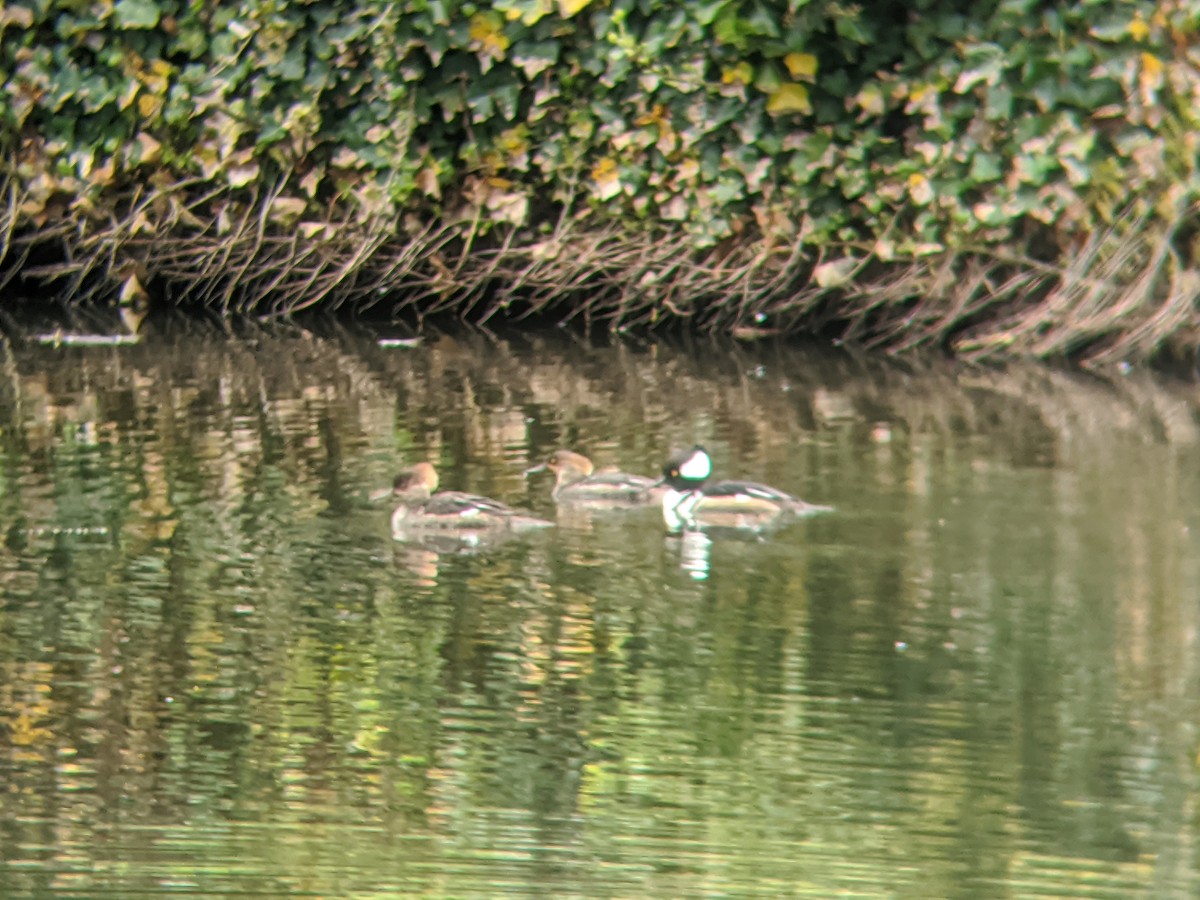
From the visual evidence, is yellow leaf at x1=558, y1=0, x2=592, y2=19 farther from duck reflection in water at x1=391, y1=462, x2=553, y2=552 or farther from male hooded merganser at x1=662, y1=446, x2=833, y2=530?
duck reflection in water at x1=391, y1=462, x2=553, y2=552

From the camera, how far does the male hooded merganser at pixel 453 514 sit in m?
9.07

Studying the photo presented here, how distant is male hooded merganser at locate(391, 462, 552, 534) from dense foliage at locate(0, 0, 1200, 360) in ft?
16.8

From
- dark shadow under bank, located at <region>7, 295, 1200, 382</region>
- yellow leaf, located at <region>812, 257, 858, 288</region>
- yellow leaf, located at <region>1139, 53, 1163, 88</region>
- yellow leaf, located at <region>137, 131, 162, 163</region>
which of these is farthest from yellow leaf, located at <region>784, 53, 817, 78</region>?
yellow leaf, located at <region>137, 131, 162, 163</region>

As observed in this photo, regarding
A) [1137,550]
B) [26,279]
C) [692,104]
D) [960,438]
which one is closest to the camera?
[1137,550]

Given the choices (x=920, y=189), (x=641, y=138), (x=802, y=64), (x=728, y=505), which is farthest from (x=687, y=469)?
(x=641, y=138)

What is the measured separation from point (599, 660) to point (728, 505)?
2144 millimetres

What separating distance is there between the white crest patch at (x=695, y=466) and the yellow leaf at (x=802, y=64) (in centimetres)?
444

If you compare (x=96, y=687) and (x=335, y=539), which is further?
(x=335, y=539)

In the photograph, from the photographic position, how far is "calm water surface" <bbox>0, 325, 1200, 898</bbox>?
18.3ft

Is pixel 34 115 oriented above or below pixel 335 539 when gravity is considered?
above

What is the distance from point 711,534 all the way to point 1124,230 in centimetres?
533

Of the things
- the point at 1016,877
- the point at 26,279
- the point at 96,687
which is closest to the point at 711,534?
the point at 96,687

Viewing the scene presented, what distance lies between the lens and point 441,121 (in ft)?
49.0

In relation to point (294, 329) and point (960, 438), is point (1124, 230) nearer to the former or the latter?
point (960, 438)
